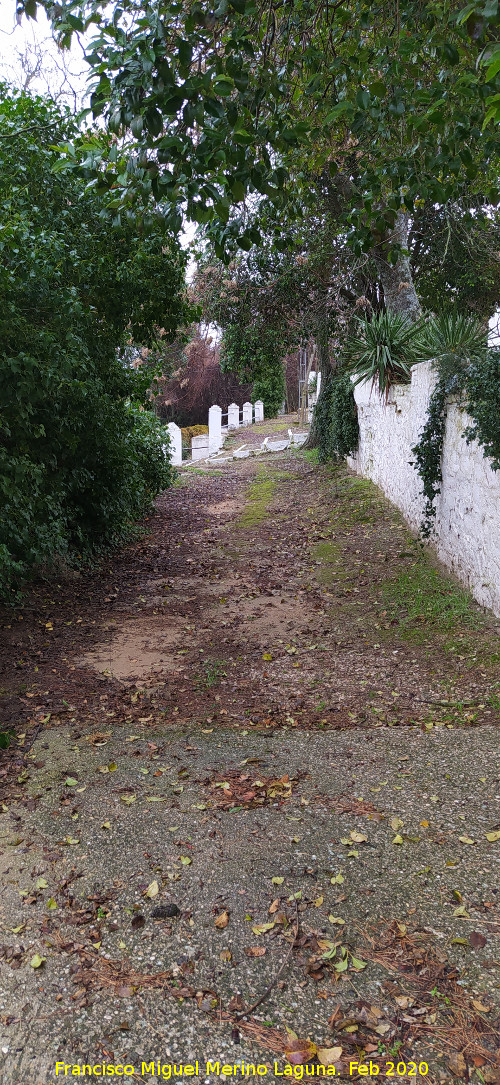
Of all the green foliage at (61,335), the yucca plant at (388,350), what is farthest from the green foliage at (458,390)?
the green foliage at (61,335)

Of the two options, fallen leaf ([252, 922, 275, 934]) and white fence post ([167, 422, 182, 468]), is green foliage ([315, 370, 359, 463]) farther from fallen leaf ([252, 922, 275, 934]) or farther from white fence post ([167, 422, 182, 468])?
fallen leaf ([252, 922, 275, 934])

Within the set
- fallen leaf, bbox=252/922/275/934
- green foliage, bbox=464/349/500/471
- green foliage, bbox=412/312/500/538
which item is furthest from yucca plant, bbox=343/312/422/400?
fallen leaf, bbox=252/922/275/934

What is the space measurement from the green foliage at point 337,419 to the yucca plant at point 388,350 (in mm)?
2382

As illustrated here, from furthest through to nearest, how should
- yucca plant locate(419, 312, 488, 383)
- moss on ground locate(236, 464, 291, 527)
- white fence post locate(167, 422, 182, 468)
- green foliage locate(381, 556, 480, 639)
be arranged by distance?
white fence post locate(167, 422, 182, 468) → moss on ground locate(236, 464, 291, 527) → yucca plant locate(419, 312, 488, 383) → green foliage locate(381, 556, 480, 639)

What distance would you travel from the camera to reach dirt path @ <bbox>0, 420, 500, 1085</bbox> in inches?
92.4

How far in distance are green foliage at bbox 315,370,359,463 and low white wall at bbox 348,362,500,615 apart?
2.51 metres

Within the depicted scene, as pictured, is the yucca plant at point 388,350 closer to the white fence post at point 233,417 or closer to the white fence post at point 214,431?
the white fence post at point 214,431

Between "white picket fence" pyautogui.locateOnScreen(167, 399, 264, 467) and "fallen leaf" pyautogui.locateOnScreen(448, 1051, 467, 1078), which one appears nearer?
"fallen leaf" pyautogui.locateOnScreen(448, 1051, 467, 1078)

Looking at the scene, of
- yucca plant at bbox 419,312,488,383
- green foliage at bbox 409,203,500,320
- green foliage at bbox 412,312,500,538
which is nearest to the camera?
green foliage at bbox 412,312,500,538

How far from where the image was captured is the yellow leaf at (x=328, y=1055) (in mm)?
2204

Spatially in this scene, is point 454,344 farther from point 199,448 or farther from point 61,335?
point 199,448

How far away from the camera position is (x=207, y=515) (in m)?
12.6

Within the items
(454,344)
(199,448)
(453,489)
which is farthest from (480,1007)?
(199,448)

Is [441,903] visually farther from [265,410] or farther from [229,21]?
[265,410]
